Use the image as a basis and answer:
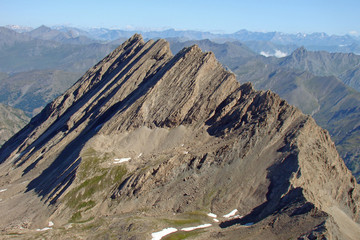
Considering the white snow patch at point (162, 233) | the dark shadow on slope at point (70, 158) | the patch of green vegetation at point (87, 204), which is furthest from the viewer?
the dark shadow on slope at point (70, 158)

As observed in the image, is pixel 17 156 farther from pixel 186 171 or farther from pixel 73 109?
pixel 186 171

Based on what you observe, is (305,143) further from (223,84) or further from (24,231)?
(24,231)

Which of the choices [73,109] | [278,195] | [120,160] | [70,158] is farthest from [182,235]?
[73,109]

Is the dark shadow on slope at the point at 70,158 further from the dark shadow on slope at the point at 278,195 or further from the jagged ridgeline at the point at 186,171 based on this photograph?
the dark shadow on slope at the point at 278,195

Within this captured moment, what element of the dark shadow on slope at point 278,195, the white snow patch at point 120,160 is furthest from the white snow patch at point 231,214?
the white snow patch at point 120,160

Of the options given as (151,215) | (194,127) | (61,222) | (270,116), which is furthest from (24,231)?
(270,116)

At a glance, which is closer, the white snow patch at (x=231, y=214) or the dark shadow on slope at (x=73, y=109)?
the white snow patch at (x=231, y=214)
